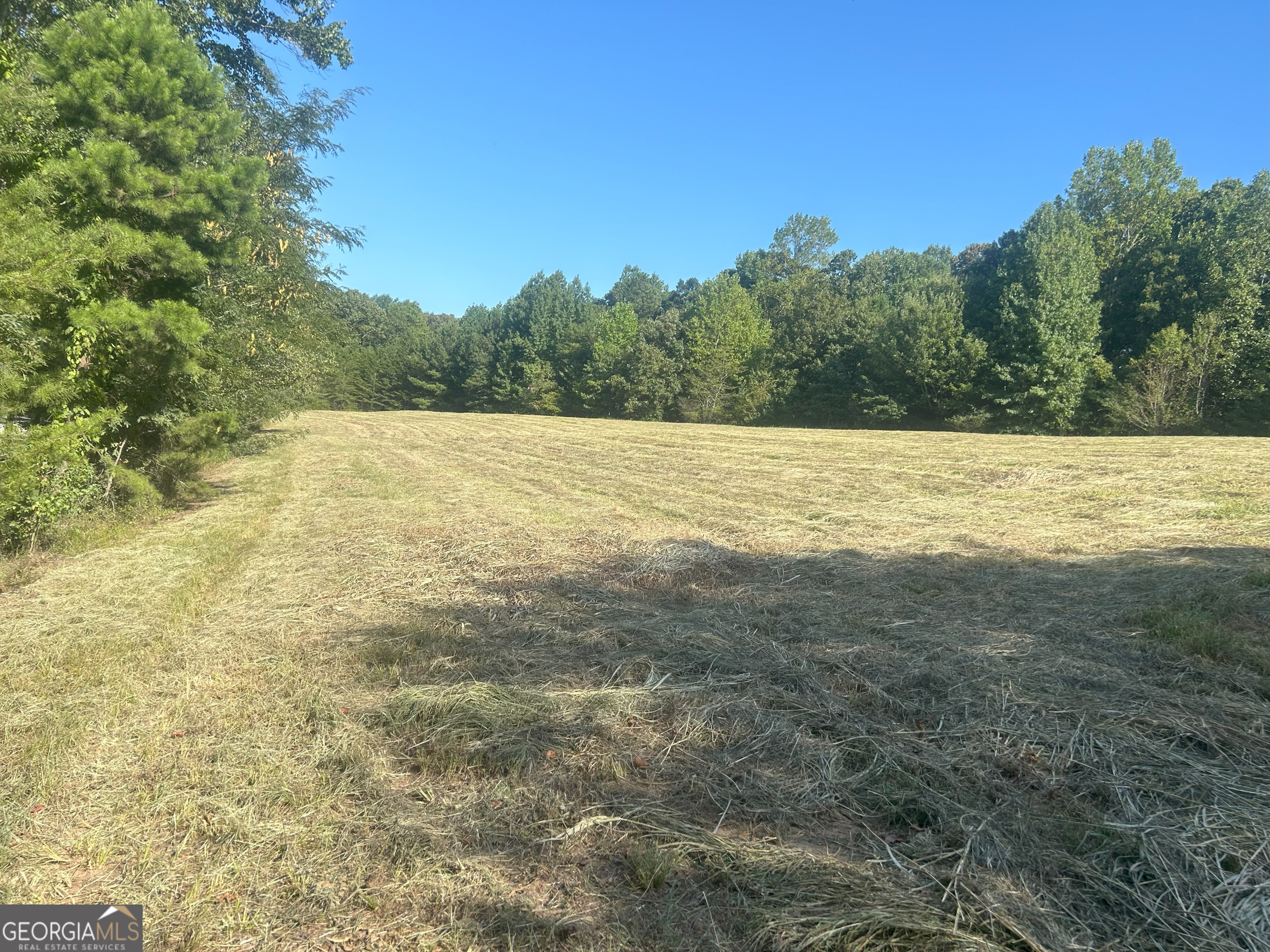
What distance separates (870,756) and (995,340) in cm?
3776

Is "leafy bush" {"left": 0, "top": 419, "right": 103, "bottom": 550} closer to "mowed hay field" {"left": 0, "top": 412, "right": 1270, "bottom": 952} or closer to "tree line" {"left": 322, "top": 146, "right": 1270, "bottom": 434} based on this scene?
"mowed hay field" {"left": 0, "top": 412, "right": 1270, "bottom": 952}

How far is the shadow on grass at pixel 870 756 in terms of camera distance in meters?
2.48

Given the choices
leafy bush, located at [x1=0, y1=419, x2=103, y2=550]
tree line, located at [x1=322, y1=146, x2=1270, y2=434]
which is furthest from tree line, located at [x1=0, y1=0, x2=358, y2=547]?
tree line, located at [x1=322, y1=146, x2=1270, y2=434]

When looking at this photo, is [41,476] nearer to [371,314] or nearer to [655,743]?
[655,743]

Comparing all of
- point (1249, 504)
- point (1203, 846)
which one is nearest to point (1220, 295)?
point (1249, 504)

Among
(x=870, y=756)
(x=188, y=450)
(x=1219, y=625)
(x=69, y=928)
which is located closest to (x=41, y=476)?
(x=188, y=450)

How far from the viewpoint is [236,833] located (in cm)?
303

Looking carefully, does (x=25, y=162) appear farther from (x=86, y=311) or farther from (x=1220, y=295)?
(x=1220, y=295)

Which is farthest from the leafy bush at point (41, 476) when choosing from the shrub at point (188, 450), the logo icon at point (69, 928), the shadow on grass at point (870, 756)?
the logo icon at point (69, 928)

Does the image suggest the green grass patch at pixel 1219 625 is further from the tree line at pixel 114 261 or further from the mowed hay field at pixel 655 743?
the tree line at pixel 114 261

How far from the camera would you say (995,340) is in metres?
35.6

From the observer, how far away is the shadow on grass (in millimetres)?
2480

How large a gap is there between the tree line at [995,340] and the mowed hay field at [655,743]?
19418 millimetres

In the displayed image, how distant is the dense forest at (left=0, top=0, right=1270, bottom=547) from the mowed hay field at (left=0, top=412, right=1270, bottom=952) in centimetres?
297
